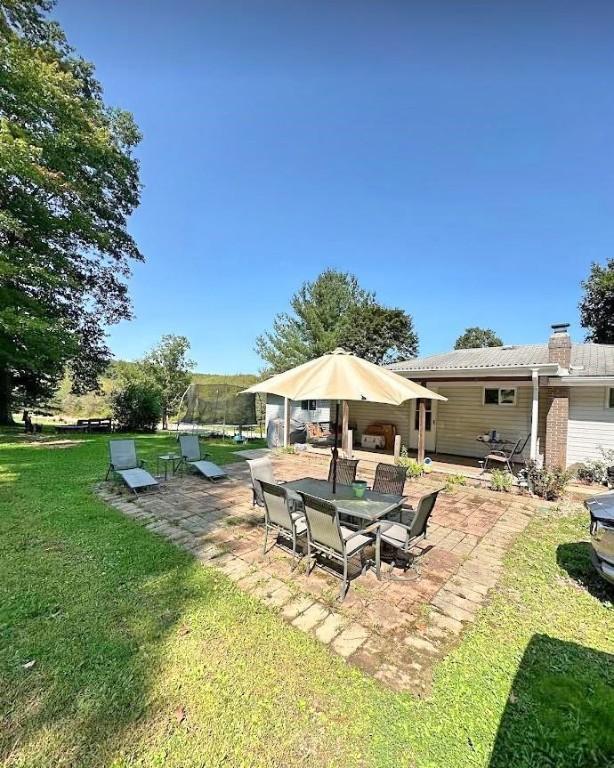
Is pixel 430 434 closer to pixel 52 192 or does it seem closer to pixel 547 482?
pixel 547 482

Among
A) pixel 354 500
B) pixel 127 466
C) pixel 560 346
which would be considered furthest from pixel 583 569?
pixel 127 466

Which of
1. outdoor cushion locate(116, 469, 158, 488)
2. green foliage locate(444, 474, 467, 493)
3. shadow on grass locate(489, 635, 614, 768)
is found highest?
outdoor cushion locate(116, 469, 158, 488)

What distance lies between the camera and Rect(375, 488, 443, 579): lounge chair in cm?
369

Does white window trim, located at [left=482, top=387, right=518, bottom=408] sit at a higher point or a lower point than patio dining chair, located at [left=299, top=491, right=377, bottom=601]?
higher

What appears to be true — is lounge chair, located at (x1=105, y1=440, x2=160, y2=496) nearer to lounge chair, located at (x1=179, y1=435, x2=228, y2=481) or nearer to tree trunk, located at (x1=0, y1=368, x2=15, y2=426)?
lounge chair, located at (x1=179, y1=435, x2=228, y2=481)

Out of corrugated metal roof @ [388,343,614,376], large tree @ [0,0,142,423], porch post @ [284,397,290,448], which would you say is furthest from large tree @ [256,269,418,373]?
porch post @ [284,397,290,448]

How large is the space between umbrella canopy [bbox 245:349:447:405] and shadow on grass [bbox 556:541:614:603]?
8.52ft

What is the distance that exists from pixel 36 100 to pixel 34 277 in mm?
5712

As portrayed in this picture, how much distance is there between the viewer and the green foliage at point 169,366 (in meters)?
19.8

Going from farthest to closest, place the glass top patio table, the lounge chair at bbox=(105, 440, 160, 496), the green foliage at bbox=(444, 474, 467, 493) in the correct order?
the green foliage at bbox=(444, 474, 467, 493), the lounge chair at bbox=(105, 440, 160, 496), the glass top patio table

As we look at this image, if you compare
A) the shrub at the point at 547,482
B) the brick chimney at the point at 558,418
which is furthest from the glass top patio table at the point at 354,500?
the brick chimney at the point at 558,418

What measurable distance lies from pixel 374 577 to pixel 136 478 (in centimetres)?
503

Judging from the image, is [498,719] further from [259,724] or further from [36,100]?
[36,100]

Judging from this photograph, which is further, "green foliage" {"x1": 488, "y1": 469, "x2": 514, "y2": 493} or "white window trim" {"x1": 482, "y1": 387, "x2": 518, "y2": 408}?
"white window trim" {"x1": 482, "y1": 387, "x2": 518, "y2": 408}
